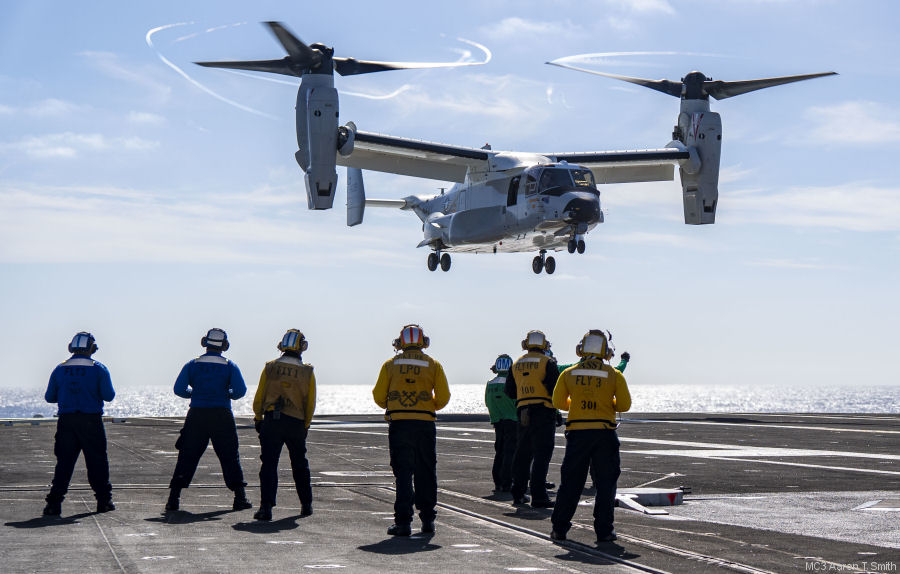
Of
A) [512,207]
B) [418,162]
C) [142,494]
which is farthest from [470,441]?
[418,162]

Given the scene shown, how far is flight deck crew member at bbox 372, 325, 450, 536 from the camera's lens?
11125mm

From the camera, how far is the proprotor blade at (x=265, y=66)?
3596 cm

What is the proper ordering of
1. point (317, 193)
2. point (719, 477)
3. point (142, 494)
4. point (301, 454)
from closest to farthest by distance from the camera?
point (301, 454) < point (142, 494) < point (719, 477) < point (317, 193)

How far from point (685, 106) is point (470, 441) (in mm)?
22892

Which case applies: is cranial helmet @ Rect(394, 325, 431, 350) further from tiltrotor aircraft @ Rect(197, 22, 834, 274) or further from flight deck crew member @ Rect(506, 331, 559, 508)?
tiltrotor aircraft @ Rect(197, 22, 834, 274)

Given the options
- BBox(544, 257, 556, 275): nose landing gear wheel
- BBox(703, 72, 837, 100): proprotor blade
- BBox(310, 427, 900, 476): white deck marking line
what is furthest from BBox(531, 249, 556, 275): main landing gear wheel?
BBox(310, 427, 900, 476): white deck marking line

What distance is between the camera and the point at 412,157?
4519 cm

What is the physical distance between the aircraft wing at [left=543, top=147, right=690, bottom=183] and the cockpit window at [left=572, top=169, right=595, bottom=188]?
4.03 metres

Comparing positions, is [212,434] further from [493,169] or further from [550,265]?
[550,265]

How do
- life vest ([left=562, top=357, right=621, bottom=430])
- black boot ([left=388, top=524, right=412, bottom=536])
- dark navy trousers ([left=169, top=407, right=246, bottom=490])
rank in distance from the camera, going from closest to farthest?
1. black boot ([left=388, top=524, right=412, bottom=536])
2. life vest ([left=562, top=357, right=621, bottom=430])
3. dark navy trousers ([left=169, top=407, right=246, bottom=490])

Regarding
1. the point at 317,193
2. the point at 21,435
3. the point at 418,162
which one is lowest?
the point at 21,435

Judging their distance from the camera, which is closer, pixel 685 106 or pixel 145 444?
pixel 145 444

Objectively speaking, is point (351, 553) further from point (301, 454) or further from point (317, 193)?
point (317, 193)

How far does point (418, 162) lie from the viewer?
46031 millimetres
